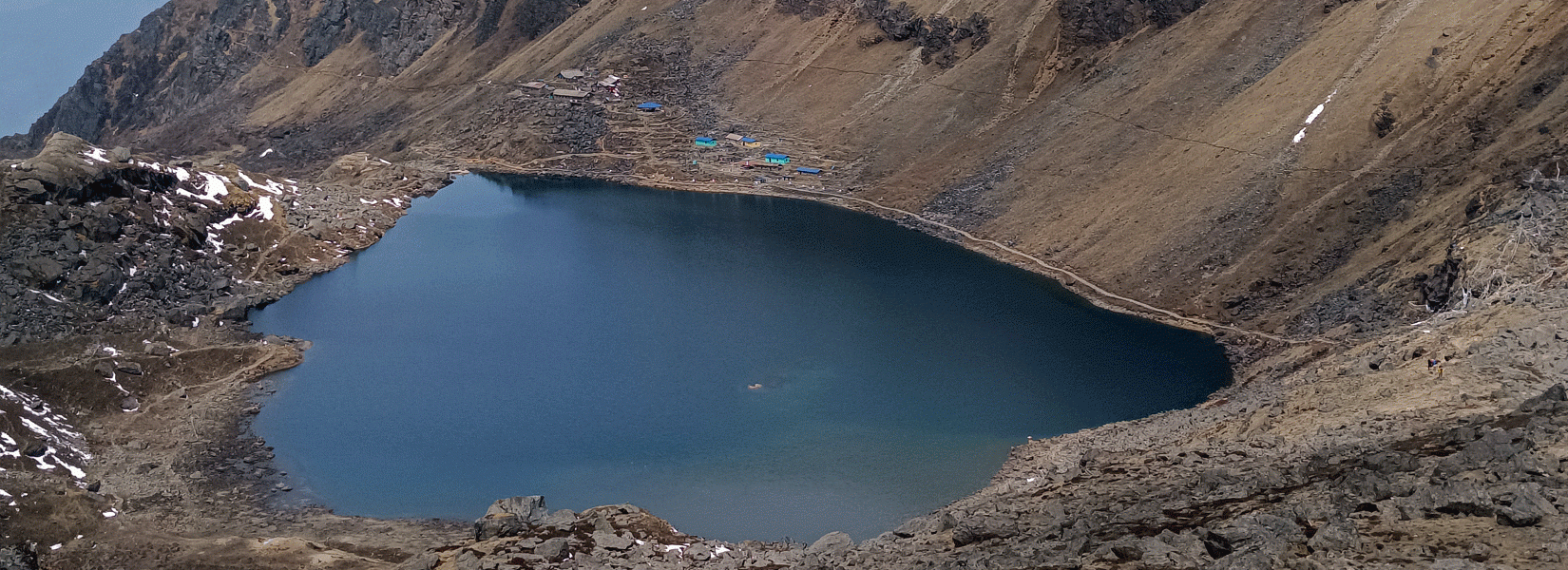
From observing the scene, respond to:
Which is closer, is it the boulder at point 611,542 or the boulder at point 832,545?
the boulder at point 611,542

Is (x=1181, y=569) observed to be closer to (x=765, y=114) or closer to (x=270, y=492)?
(x=270, y=492)

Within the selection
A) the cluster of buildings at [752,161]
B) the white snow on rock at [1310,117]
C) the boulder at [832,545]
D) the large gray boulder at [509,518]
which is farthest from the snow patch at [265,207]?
the white snow on rock at [1310,117]

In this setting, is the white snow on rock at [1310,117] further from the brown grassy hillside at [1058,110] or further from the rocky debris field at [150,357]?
the rocky debris field at [150,357]

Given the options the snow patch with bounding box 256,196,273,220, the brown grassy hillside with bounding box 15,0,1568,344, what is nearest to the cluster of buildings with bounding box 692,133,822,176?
the brown grassy hillside with bounding box 15,0,1568,344

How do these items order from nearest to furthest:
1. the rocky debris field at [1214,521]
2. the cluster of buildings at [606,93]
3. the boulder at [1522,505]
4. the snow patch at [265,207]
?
the boulder at [1522,505] → the rocky debris field at [1214,521] → the snow patch at [265,207] → the cluster of buildings at [606,93]

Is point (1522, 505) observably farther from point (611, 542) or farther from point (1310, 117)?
point (1310, 117)

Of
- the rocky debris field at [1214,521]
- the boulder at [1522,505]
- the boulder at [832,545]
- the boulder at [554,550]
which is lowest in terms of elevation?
the boulder at [554,550]

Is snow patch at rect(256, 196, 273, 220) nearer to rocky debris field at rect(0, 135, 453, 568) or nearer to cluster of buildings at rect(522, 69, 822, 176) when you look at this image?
rocky debris field at rect(0, 135, 453, 568)

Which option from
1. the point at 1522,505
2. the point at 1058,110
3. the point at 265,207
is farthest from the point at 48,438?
the point at 1058,110
